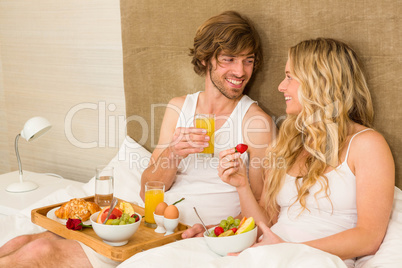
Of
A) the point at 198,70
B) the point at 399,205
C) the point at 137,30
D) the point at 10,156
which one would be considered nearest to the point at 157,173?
the point at 198,70

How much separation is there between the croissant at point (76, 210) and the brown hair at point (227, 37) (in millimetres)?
953

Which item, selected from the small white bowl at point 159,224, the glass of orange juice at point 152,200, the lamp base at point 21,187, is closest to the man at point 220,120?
the glass of orange juice at point 152,200

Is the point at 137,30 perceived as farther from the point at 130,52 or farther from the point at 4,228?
the point at 4,228

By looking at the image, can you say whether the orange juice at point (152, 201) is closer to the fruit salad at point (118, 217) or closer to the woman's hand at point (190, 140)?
the fruit salad at point (118, 217)

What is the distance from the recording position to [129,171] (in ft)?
8.91

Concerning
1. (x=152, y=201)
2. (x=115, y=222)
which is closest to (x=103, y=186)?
(x=152, y=201)

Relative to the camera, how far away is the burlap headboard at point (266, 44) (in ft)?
6.46

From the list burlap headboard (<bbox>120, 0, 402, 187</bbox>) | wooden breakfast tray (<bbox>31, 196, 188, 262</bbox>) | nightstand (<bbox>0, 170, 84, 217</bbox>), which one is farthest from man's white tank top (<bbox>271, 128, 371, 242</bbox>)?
nightstand (<bbox>0, 170, 84, 217</bbox>)

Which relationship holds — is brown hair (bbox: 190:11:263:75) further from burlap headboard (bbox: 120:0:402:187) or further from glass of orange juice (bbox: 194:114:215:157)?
glass of orange juice (bbox: 194:114:215:157)

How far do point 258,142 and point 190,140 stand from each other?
37cm

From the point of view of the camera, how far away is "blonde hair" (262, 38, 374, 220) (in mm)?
1829

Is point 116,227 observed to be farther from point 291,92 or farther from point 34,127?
point 34,127

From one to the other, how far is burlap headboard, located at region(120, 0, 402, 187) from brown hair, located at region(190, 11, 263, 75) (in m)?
0.07

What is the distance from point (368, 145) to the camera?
5.62 ft
